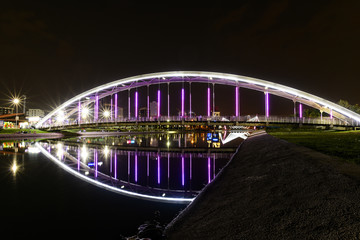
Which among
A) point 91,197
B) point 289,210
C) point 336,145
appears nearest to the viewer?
point 289,210

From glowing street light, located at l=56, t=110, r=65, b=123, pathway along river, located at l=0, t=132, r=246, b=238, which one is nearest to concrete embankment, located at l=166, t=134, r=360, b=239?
pathway along river, located at l=0, t=132, r=246, b=238

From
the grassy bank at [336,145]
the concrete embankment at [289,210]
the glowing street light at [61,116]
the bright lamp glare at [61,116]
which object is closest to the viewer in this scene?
the concrete embankment at [289,210]

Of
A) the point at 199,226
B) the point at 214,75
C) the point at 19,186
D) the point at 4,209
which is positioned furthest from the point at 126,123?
the point at 199,226

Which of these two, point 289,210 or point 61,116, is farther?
point 61,116

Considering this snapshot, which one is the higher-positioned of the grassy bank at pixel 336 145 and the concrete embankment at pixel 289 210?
the grassy bank at pixel 336 145

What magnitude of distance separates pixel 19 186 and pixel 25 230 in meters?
4.80

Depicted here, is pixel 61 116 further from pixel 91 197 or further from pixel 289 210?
pixel 289 210

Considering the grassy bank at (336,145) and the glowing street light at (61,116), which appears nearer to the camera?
the grassy bank at (336,145)

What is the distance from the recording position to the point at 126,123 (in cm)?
3928

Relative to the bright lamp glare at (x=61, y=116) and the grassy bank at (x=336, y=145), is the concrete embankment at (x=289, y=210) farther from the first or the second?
the bright lamp glare at (x=61, y=116)

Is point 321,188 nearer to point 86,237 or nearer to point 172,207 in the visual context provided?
point 172,207

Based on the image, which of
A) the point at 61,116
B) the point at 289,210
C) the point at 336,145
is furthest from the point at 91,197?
the point at 61,116

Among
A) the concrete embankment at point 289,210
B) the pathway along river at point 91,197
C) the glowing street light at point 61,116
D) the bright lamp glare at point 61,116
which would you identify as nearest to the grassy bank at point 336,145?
the concrete embankment at point 289,210

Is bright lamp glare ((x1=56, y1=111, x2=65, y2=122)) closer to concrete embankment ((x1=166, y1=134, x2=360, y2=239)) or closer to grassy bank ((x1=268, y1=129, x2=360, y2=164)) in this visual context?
grassy bank ((x1=268, y1=129, x2=360, y2=164))
